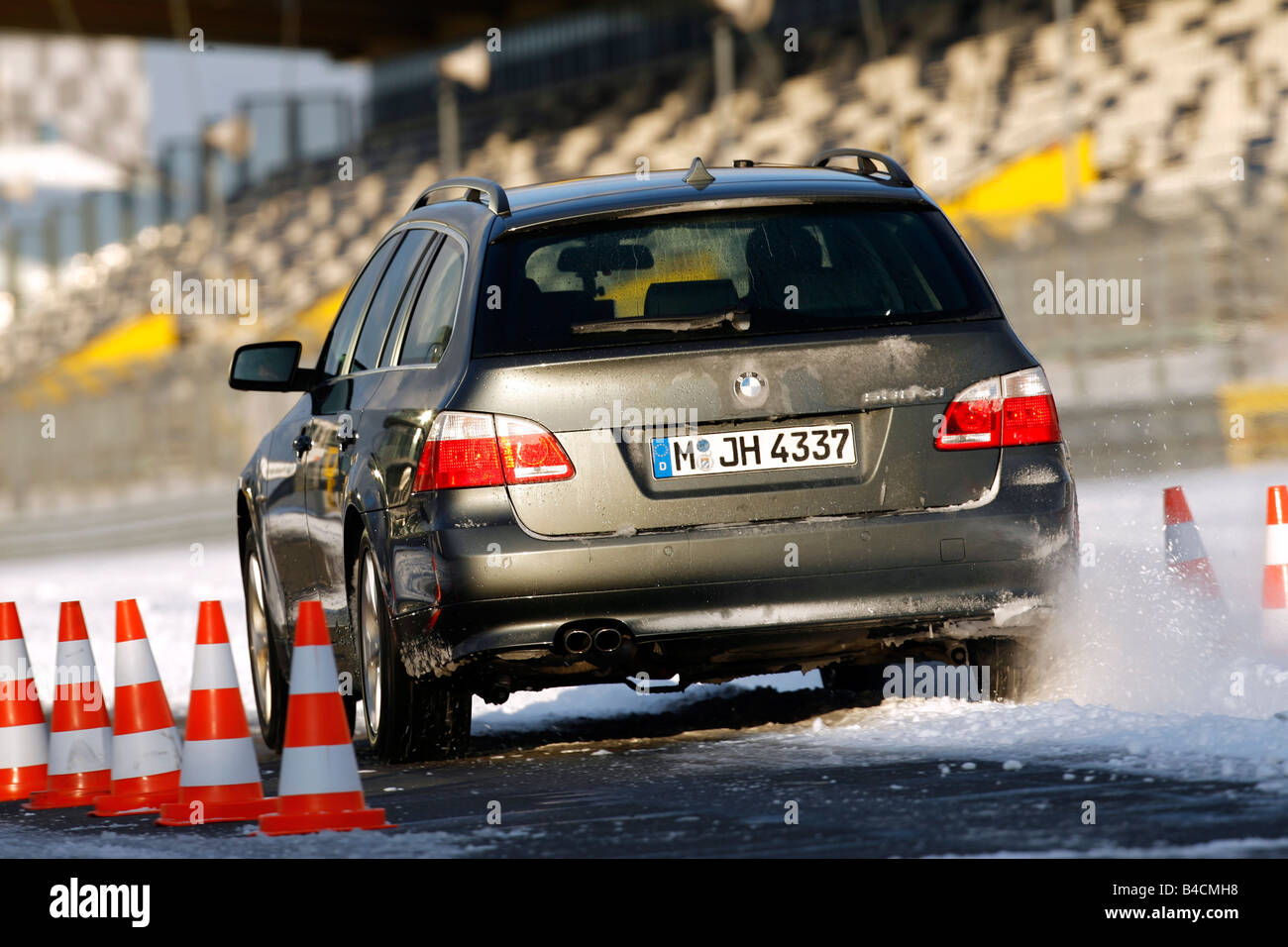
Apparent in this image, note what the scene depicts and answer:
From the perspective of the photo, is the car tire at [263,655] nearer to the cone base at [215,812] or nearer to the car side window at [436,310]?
the car side window at [436,310]

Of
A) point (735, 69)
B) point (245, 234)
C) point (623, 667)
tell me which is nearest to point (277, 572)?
point (623, 667)

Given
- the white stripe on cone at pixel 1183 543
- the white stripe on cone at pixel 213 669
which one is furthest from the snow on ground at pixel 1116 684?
the white stripe on cone at pixel 213 669

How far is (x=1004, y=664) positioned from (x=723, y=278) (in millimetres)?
1548

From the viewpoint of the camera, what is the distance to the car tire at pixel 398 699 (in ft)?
23.4

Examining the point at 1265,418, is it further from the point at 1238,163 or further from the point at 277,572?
the point at 277,572

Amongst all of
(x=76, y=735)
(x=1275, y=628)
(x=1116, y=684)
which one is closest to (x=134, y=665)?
(x=76, y=735)

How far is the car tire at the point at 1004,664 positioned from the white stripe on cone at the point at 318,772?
2.16m

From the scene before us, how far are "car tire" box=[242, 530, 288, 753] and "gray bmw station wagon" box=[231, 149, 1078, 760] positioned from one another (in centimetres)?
176

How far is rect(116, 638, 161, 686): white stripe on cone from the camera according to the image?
7293 millimetres

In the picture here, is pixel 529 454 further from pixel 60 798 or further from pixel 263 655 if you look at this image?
Answer: pixel 263 655

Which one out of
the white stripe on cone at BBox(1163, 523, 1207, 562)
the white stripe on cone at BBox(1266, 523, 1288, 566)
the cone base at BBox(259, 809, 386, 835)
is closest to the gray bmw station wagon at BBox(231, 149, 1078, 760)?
the cone base at BBox(259, 809, 386, 835)

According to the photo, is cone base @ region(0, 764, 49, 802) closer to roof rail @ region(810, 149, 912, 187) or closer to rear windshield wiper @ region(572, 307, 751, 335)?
rear windshield wiper @ region(572, 307, 751, 335)

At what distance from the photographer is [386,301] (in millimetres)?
8117

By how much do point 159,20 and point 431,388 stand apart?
151 feet
